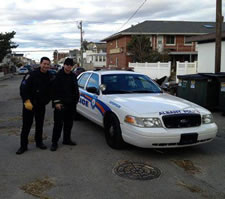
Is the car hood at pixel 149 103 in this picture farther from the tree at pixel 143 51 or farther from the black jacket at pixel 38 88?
the tree at pixel 143 51

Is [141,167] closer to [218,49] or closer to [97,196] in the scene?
[97,196]

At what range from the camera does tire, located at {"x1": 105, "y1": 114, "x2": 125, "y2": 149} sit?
5273 mm

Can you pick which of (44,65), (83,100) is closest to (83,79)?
(83,100)

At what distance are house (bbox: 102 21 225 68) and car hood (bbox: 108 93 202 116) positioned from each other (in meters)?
32.1

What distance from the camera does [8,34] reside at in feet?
155

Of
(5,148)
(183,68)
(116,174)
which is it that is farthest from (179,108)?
(183,68)

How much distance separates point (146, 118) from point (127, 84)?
1817mm

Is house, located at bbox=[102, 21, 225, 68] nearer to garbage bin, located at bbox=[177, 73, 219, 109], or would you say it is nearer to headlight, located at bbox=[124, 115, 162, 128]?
garbage bin, located at bbox=[177, 73, 219, 109]

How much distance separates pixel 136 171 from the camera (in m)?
4.44

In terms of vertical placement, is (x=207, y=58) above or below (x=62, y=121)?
above

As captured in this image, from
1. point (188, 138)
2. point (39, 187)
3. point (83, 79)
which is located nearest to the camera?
point (39, 187)

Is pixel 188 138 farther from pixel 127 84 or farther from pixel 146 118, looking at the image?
pixel 127 84

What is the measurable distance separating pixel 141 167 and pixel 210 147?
1937 millimetres

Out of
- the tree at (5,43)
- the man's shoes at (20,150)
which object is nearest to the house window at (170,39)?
the tree at (5,43)
